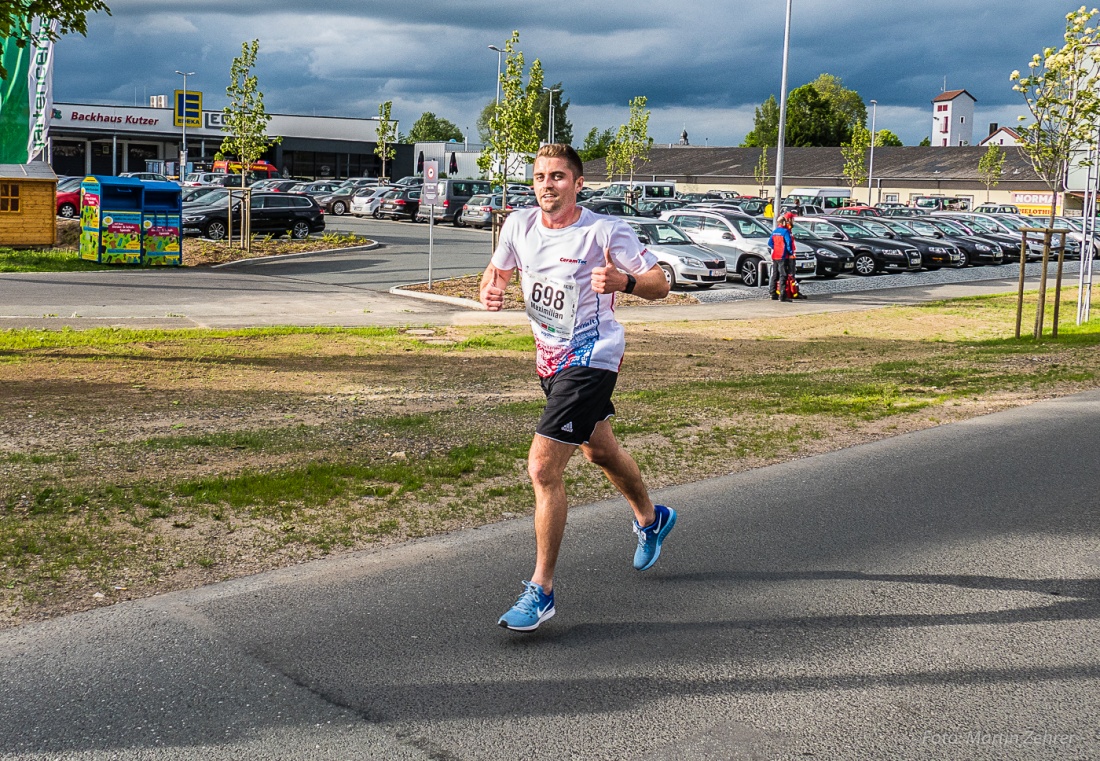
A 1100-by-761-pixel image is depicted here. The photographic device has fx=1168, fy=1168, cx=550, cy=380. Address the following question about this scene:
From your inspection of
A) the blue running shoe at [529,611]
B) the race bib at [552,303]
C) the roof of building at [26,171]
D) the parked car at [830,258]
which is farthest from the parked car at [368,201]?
the blue running shoe at [529,611]

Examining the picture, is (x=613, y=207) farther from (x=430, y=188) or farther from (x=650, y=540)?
(x=650, y=540)

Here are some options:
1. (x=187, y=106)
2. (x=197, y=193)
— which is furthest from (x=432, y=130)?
(x=197, y=193)

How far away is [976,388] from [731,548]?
6647 mm

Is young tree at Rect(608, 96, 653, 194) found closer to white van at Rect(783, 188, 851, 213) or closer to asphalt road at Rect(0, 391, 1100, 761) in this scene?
white van at Rect(783, 188, 851, 213)

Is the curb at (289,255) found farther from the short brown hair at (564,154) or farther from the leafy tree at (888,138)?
the leafy tree at (888,138)

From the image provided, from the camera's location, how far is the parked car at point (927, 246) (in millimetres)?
32625

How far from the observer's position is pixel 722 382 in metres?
12.1

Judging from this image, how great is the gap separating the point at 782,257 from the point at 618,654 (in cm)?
1902

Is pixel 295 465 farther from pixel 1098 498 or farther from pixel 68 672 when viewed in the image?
pixel 1098 498

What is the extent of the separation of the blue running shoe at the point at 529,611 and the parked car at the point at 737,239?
870 inches

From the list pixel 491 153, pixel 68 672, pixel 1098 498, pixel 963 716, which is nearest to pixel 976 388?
pixel 1098 498

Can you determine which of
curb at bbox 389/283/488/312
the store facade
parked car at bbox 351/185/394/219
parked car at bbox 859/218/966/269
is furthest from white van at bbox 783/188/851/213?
the store facade

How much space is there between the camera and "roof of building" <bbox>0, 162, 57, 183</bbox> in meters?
27.9

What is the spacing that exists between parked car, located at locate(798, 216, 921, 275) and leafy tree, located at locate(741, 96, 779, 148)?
324ft
